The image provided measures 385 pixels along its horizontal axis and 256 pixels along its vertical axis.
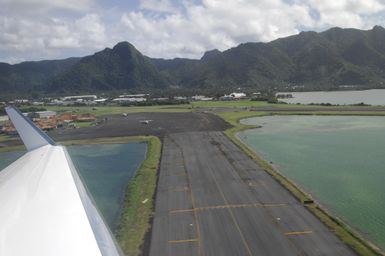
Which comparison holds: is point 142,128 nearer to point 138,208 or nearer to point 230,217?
point 138,208

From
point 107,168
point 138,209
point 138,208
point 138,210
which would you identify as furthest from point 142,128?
point 138,210

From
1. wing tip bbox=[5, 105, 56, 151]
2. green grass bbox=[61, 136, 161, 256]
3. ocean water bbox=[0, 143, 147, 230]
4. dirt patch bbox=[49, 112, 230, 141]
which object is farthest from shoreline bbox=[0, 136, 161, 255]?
dirt patch bbox=[49, 112, 230, 141]

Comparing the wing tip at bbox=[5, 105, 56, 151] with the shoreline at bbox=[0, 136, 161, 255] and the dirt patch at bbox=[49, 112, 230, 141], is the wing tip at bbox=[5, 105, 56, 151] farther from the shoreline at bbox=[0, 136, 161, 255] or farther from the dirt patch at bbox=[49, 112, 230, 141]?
the dirt patch at bbox=[49, 112, 230, 141]

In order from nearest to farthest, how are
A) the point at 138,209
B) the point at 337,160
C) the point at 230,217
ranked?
1. the point at 230,217
2. the point at 138,209
3. the point at 337,160

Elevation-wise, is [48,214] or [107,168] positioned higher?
[48,214]

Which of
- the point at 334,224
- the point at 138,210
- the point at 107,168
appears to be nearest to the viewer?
the point at 334,224

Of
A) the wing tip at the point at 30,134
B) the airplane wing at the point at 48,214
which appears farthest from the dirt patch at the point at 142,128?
the airplane wing at the point at 48,214
